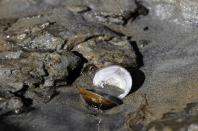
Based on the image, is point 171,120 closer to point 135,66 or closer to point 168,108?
point 168,108

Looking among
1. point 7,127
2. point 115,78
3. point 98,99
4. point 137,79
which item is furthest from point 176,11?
point 7,127

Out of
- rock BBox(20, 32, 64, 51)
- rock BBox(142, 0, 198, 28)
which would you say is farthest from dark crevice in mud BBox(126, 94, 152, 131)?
rock BBox(142, 0, 198, 28)

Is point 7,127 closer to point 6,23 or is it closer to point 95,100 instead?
point 95,100

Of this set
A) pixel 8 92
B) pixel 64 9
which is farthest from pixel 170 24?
pixel 8 92

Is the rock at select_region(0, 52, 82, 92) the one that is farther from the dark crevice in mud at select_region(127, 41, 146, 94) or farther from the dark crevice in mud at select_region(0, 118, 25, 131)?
the dark crevice in mud at select_region(127, 41, 146, 94)

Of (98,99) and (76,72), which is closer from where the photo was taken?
(98,99)

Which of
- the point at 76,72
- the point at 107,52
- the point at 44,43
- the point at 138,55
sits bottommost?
the point at 138,55

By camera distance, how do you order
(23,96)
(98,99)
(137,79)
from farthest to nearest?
(137,79)
(23,96)
(98,99)
